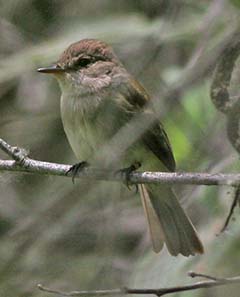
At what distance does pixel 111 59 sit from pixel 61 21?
1104mm

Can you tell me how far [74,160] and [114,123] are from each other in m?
1.33

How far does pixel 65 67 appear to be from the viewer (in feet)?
13.9

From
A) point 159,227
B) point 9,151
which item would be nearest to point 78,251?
point 159,227

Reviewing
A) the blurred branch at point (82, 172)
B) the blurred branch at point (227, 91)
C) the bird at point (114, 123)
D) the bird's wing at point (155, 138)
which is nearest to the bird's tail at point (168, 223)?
the bird at point (114, 123)

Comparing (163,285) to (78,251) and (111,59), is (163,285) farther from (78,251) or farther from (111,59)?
(78,251)

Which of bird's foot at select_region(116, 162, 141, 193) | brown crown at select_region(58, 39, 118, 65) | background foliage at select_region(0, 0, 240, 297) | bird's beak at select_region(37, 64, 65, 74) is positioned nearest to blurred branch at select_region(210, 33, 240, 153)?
background foliage at select_region(0, 0, 240, 297)

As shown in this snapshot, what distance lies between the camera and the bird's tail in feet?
12.7

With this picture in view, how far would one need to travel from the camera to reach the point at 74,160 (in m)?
5.24

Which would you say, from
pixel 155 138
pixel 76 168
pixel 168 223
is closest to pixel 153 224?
pixel 168 223

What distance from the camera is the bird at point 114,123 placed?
3.90 meters

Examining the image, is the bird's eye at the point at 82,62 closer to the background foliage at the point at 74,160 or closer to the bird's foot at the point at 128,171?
the background foliage at the point at 74,160

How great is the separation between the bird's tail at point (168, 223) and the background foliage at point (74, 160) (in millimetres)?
58

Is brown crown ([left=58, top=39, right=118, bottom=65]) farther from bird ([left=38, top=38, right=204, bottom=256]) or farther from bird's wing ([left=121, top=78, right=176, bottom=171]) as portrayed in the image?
bird's wing ([left=121, top=78, right=176, bottom=171])

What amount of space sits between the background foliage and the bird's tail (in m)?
0.06
